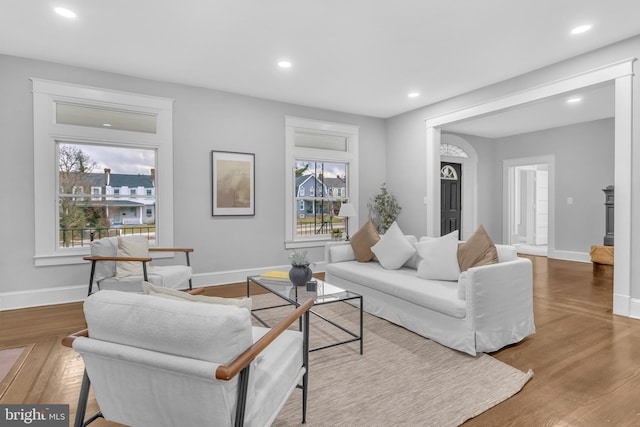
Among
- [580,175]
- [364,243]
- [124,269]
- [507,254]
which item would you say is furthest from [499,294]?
[580,175]

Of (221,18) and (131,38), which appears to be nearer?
(221,18)

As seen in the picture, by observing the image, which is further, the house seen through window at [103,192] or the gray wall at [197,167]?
the house seen through window at [103,192]

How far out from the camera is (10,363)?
245cm

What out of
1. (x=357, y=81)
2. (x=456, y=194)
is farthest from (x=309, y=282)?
(x=456, y=194)

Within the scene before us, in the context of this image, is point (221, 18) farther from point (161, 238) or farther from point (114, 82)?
point (161, 238)

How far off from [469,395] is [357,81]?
3786 mm

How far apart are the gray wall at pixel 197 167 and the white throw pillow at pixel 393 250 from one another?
1.99 m

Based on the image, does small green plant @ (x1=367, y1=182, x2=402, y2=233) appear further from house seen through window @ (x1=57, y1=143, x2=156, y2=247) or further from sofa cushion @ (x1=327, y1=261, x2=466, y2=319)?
house seen through window @ (x1=57, y1=143, x2=156, y2=247)

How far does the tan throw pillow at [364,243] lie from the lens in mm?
4113

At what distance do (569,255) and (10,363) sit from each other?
8556 millimetres

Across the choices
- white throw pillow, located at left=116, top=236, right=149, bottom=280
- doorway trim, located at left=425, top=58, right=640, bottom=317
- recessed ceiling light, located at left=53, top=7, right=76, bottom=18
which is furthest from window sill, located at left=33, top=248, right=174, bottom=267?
doorway trim, located at left=425, top=58, right=640, bottom=317

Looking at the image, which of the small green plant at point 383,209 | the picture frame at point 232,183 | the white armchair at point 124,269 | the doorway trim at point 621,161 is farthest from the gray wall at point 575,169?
the white armchair at point 124,269

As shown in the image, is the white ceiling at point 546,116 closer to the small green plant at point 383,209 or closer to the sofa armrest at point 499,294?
the small green plant at point 383,209

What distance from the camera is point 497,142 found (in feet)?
26.7
